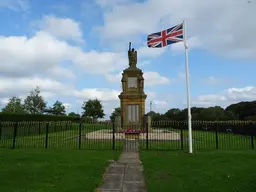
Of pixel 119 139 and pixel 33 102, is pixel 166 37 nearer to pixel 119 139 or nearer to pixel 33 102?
pixel 119 139

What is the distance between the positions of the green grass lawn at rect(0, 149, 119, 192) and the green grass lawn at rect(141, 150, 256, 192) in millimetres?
1625

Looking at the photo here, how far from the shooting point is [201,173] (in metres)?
7.80

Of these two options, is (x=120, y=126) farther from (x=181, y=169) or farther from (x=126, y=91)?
(x=181, y=169)

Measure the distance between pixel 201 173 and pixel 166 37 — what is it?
760 centimetres

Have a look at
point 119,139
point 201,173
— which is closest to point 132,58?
point 119,139

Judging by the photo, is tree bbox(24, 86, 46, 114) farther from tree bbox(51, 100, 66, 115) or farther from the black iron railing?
the black iron railing

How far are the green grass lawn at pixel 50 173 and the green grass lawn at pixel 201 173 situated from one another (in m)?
1.62

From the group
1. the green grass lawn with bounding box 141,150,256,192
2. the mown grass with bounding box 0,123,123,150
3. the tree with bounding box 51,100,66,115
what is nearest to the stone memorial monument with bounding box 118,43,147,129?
the mown grass with bounding box 0,123,123,150

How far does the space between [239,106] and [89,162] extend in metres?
68.8

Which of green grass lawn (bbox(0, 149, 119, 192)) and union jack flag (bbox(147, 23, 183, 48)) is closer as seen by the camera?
green grass lawn (bbox(0, 149, 119, 192))

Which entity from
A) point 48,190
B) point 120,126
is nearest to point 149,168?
point 48,190

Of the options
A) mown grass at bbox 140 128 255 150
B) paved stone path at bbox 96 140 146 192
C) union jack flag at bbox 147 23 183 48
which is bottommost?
paved stone path at bbox 96 140 146 192

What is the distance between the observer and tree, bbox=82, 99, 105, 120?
6925 cm

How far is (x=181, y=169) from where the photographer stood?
8.37 metres
